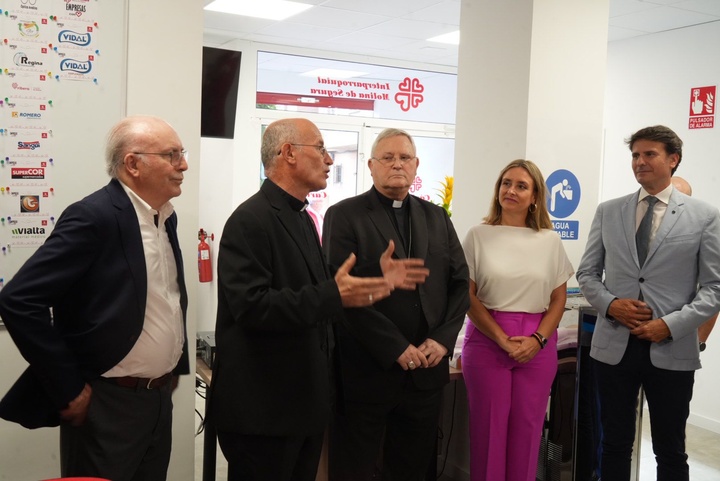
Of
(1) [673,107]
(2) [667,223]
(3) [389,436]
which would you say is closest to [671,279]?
(2) [667,223]

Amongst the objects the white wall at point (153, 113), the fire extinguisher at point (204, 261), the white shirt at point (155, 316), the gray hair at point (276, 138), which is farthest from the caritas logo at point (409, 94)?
the white shirt at point (155, 316)

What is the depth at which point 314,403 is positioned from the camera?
7.09ft

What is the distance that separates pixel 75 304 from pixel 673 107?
200 inches

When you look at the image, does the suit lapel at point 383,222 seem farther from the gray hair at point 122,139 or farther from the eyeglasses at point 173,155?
the gray hair at point 122,139

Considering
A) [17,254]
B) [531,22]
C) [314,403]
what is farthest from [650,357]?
[17,254]

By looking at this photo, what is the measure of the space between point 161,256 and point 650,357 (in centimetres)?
206

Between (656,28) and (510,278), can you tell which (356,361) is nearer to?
(510,278)

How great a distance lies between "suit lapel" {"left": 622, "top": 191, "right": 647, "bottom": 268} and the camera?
298 cm

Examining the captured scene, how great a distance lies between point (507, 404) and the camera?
9.66 feet

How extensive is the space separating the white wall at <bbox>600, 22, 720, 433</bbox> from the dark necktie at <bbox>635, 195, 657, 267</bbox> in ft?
8.53

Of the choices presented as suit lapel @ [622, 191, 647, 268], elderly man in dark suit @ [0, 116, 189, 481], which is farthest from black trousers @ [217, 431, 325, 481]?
suit lapel @ [622, 191, 647, 268]

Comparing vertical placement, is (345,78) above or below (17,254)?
above

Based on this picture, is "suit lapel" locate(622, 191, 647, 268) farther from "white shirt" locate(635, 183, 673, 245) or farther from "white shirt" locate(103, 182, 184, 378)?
"white shirt" locate(103, 182, 184, 378)

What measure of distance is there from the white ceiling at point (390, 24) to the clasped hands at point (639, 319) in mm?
2888
